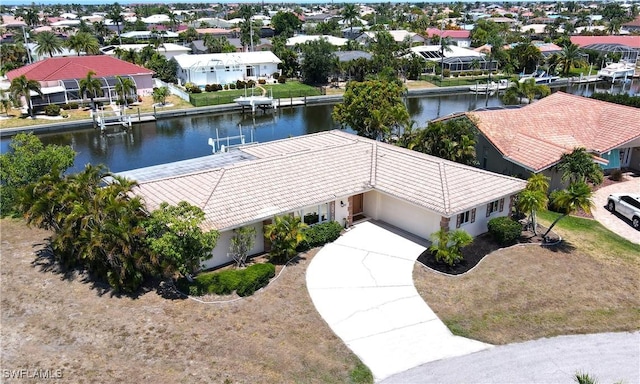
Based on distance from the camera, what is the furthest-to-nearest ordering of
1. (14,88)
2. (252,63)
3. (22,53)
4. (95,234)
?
(22,53) < (252,63) < (14,88) < (95,234)

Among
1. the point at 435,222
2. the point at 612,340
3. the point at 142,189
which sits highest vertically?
the point at 142,189

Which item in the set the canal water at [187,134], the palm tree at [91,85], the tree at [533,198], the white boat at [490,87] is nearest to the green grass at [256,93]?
the canal water at [187,134]

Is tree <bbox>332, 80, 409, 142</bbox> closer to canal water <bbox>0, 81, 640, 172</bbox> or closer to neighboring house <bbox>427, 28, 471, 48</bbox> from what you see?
canal water <bbox>0, 81, 640, 172</bbox>

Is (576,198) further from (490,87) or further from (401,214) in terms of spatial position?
(490,87)

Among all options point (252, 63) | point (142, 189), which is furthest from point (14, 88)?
point (142, 189)

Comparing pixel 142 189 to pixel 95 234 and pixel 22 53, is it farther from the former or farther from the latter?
pixel 22 53

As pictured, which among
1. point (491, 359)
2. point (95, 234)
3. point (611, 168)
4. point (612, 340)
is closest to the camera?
point (491, 359)

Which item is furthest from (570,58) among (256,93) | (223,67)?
(223,67)

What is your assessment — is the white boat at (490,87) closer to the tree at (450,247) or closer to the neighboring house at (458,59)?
the neighboring house at (458,59)
